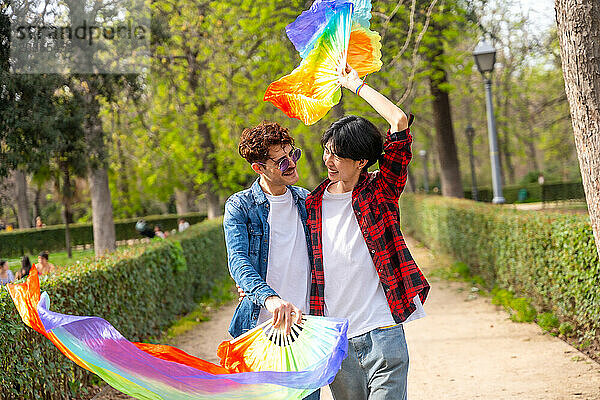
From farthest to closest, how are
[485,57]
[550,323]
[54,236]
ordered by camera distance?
[54,236], [485,57], [550,323]

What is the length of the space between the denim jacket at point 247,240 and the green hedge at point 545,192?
35.4 m

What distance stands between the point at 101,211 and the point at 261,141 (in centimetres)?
1419

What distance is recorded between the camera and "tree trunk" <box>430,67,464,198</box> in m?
18.2

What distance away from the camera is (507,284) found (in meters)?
10.3

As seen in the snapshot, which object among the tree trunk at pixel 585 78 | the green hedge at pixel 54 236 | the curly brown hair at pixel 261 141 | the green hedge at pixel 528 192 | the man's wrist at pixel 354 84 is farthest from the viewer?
the green hedge at pixel 528 192

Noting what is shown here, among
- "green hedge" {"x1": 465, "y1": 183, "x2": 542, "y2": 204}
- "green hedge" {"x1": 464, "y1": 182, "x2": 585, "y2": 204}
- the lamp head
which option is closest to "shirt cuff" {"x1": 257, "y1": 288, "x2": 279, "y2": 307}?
the lamp head

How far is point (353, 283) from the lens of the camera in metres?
3.19

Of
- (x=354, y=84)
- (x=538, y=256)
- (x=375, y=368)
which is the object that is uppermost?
(x=354, y=84)

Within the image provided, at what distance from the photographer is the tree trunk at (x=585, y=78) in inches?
175

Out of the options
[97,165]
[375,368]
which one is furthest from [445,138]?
[375,368]

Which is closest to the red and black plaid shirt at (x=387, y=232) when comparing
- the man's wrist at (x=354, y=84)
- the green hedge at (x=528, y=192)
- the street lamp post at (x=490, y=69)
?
the man's wrist at (x=354, y=84)

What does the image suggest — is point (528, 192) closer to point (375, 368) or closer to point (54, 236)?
point (54, 236)

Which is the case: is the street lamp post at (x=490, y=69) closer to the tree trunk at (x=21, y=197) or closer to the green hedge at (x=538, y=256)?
the green hedge at (x=538, y=256)

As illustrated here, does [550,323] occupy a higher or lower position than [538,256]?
lower
